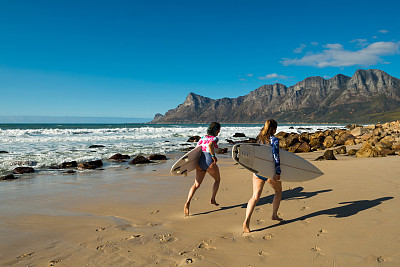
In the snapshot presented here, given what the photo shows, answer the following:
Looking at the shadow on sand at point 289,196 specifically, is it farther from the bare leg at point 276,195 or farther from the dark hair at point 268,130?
the dark hair at point 268,130

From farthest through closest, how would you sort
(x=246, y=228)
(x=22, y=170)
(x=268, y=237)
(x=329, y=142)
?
(x=329, y=142) → (x=22, y=170) → (x=246, y=228) → (x=268, y=237)

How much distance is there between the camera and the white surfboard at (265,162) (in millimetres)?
3750

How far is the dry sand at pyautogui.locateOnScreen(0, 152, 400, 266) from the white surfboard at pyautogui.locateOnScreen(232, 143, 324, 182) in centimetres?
78

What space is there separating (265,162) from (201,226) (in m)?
1.56

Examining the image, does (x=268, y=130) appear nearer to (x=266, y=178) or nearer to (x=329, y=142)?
(x=266, y=178)

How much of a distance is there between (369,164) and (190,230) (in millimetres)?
7773

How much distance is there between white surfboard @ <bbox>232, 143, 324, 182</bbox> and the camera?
3750 mm

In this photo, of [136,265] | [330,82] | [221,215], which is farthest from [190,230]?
[330,82]

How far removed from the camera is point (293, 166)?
173 inches

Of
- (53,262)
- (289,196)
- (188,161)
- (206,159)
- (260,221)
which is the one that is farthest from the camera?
(289,196)

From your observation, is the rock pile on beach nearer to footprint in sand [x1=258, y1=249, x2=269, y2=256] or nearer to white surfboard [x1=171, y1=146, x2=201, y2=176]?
white surfboard [x1=171, y1=146, x2=201, y2=176]

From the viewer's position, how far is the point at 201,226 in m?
4.16

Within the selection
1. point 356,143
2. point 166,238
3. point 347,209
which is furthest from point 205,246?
point 356,143

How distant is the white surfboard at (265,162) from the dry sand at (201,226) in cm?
78
